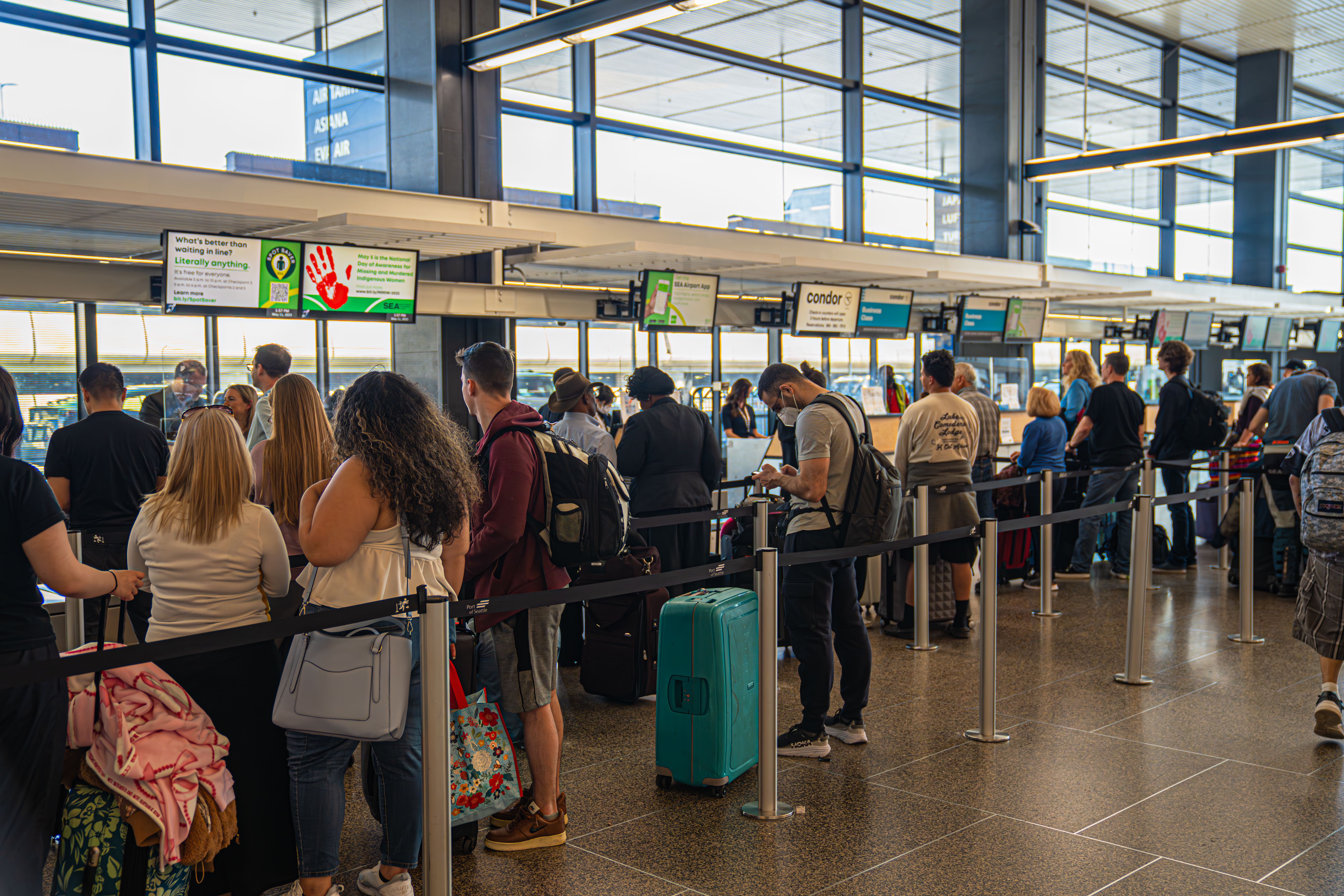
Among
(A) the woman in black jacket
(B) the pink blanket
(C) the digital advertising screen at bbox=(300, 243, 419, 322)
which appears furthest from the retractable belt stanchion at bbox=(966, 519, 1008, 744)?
(C) the digital advertising screen at bbox=(300, 243, 419, 322)

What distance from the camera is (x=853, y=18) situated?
12.3 meters

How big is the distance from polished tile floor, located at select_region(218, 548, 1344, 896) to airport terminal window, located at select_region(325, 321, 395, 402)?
14.3 feet

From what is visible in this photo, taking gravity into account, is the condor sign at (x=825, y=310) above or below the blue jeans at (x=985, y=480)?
above

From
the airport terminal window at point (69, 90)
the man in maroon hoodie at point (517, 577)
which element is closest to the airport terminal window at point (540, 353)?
the airport terminal window at point (69, 90)

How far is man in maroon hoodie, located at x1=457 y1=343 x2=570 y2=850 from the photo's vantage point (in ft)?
10.3

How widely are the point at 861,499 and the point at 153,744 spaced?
2.60 m

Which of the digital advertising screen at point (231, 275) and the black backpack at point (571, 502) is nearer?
the black backpack at point (571, 502)

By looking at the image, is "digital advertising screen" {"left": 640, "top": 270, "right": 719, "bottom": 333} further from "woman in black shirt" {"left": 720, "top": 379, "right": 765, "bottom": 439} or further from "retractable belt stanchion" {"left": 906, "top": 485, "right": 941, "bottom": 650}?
"retractable belt stanchion" {"left": 906, "top": 485, "right": 941, "bottom": 650}

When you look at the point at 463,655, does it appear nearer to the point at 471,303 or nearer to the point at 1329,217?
the point at 471,303

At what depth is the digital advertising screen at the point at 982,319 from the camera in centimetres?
1224

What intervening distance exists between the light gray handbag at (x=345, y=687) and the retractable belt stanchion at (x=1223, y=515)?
7076mm

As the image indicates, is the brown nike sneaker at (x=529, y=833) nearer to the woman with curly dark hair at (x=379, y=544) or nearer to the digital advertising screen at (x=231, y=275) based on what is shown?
the woman with curly dark hair at (x=379, y=544)

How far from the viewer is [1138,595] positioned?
5062 mm

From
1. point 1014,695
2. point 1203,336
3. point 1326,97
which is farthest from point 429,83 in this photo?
point 1326,97
